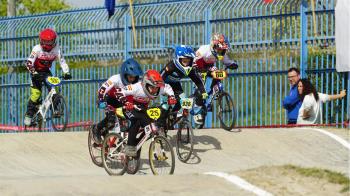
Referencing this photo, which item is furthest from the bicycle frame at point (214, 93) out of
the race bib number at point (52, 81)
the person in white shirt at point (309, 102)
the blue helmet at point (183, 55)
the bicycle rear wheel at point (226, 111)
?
the race bib number at point (52, 81)

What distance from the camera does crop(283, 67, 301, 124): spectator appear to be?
19.7 m

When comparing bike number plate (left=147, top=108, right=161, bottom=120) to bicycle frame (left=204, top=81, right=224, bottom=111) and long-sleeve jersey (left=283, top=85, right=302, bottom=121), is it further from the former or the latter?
long-sleeve jersey (left=283, top=85, right=302, bottom=121)

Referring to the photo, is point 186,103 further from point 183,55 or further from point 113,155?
point 113,155

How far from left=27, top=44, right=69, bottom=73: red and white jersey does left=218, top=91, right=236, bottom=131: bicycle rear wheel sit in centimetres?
302

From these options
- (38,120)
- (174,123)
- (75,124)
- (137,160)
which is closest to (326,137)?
(174,123)

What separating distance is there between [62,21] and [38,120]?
19.3 ft

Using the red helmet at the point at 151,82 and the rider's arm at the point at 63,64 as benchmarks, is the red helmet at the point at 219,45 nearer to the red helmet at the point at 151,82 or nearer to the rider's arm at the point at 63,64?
the rider's arm at the point at 63,64

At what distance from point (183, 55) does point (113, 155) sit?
275 centimetres

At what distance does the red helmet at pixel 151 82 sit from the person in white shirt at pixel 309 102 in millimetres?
4853

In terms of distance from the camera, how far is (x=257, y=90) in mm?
21766

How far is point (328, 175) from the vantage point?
12219 mm

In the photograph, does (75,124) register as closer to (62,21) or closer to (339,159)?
(62,21)

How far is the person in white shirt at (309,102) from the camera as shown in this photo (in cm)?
1934

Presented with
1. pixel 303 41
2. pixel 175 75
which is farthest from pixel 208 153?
pixel 303 41
